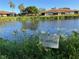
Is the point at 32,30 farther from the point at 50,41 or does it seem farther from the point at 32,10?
the point at 32,10

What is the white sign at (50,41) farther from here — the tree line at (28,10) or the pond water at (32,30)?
the tree line at (28,10)

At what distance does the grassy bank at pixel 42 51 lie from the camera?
5969mm

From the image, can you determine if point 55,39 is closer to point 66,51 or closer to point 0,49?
point 66,51

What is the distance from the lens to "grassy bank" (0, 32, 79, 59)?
597 cm

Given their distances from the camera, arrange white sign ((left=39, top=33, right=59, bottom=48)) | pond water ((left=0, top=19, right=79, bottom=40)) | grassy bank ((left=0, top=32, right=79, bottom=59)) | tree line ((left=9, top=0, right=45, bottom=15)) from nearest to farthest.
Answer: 1. white sign ((left=39, top=33, right=59, bottom=48))
2. grassy bank ((left=0, top=32, right=79, bottom=59))
3. pond water ((left=0, top=19, right=79, bottom=40))
4. tree line ((left=9, top=0, right=45, bottom=15))

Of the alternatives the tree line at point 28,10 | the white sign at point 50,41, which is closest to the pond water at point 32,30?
the white sign at point 50,41

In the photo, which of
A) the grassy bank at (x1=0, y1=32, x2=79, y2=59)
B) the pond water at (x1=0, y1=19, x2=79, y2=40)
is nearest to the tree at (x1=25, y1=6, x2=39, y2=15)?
the pond water at (x1=0, y1=19, x2=79, y2=40)

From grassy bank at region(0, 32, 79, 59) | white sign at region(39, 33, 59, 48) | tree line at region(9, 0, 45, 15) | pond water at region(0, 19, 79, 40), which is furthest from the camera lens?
tree line at region(9, 0, 45, 15)

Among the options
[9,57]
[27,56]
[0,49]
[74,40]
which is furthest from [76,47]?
[0,49]

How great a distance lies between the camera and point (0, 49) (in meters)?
6.91

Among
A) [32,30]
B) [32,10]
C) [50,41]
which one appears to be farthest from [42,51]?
[32,10]

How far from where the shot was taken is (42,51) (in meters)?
6.29

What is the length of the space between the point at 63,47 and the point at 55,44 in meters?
0.67

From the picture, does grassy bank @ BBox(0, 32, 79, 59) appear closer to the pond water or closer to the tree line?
the pond water
